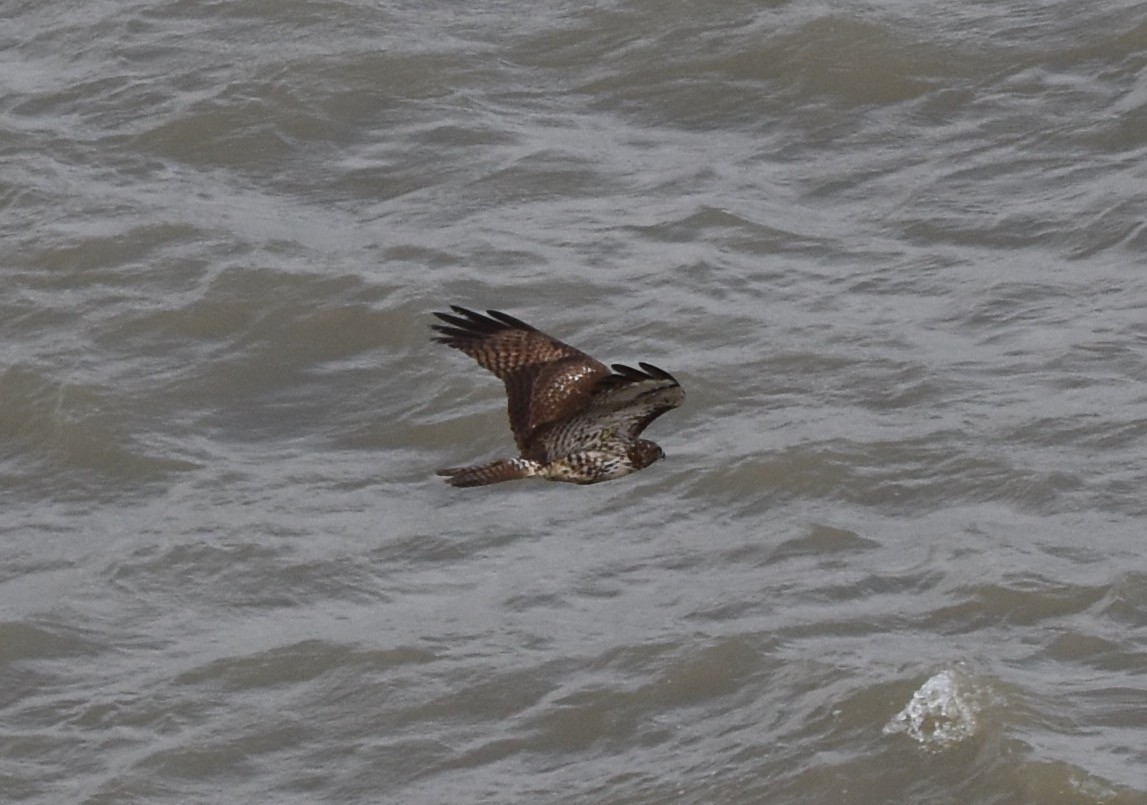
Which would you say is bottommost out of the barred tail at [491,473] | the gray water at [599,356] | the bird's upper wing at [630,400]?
the gray water at [599,356]

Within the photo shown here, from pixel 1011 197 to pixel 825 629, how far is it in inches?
152

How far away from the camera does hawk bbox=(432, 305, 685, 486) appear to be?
8.37m

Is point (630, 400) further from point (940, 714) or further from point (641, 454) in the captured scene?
point (940, 714)

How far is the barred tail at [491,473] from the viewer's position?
8273mm

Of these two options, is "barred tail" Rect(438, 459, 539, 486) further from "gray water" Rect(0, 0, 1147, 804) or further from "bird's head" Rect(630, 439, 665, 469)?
"gray water" Rect(0, 0, 1147, 804)

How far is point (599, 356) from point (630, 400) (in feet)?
13.0

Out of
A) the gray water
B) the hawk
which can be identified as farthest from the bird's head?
the gray water

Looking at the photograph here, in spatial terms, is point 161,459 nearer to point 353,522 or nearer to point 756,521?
point 353,522

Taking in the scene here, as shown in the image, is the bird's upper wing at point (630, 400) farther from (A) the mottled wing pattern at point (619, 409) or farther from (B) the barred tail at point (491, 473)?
(B) the barred tail at point (491, 473)

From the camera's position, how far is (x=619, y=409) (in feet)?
27.8

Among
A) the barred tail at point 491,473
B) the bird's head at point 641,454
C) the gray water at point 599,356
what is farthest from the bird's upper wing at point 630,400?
the gray water at point 599,356

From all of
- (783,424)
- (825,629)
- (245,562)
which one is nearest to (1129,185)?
(783,424)

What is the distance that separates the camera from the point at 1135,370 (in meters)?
11.9

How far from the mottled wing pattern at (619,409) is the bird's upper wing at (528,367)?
45mm
